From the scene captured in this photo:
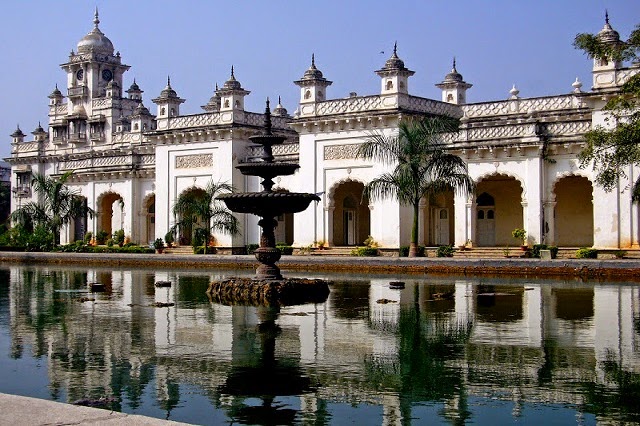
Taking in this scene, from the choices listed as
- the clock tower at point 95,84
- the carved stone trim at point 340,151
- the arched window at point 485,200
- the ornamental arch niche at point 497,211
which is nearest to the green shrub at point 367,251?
the carved stone trim at point 340,151

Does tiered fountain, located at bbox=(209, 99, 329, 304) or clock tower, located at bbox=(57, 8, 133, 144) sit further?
clock tower, located at bbox=(57, 8, 133, 144)

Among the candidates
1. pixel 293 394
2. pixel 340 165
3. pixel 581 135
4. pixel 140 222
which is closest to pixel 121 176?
pixel 140 222

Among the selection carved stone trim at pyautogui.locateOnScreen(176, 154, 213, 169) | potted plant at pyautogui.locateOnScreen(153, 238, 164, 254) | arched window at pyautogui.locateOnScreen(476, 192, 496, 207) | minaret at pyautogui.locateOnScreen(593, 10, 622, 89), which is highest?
minaret at pyautogui.locateOnScreen(593, 10, 622, 89)

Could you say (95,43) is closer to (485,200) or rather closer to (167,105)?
(167,105)

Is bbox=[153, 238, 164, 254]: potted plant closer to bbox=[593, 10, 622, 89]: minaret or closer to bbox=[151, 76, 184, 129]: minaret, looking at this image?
bbox=[151, 76, 184, 129]: minaret

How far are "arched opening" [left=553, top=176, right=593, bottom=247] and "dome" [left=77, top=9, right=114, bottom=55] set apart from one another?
33.4 m

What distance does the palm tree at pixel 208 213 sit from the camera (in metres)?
32.1

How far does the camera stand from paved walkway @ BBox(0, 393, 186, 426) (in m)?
5.76

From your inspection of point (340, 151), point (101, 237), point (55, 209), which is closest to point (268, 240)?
point (340, 151)

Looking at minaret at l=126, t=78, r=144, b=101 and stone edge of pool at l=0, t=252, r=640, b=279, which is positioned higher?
minaret at l=126, t=78, r=144, b=101

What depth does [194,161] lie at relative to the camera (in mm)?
35500

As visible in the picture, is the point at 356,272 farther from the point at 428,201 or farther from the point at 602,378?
the point at 602,378

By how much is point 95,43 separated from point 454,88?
28489 mm

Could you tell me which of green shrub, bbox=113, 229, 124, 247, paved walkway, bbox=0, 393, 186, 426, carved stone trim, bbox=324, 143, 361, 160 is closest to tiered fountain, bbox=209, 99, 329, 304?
paved walkway, bbox=0, 393, 186, 426
